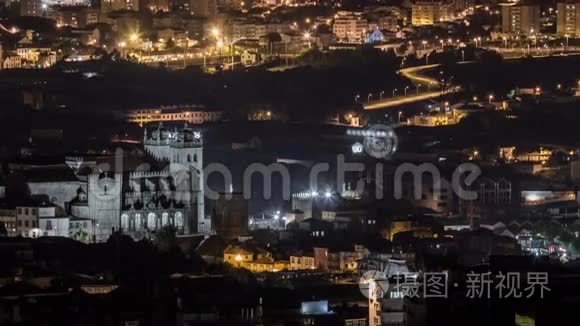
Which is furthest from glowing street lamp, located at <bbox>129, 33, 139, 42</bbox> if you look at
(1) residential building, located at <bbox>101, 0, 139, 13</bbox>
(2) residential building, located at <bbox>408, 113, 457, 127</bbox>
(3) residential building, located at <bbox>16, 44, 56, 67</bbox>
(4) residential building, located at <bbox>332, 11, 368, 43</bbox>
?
(2) residential building, located at <bbox>408, 113, 457, 127</bbox>

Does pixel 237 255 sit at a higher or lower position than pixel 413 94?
lower

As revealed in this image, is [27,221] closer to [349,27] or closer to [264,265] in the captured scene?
[264,265]

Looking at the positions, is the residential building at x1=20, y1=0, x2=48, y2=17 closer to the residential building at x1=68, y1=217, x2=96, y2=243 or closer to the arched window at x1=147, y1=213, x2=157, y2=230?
the arched window at x1=147, y1=213, x2=157, y2=230

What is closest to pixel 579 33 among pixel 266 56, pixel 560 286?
pixel 266 56

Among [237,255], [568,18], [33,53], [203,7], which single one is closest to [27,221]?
[237,255]

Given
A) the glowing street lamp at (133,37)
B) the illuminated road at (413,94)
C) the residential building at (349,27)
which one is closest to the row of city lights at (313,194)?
the illuminated road at (413,94)

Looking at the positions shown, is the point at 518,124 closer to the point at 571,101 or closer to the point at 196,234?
the point at 571,101

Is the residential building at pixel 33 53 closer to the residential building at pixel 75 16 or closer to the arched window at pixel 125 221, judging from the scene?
the residential building at pixel 75 16
